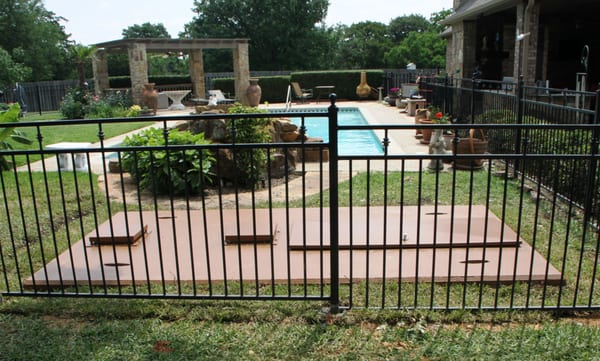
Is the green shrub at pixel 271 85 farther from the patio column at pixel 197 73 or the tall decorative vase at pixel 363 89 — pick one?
the tall decorative vase at pixel 363 89

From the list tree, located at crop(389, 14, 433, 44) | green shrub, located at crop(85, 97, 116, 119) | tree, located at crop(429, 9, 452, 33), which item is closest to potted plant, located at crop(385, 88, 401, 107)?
green shrub, located at crop(85, 97, 116, 119)

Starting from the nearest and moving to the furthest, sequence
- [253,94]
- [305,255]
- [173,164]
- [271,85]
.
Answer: [305,255] → [173,164] → [253,94] → [271,85]

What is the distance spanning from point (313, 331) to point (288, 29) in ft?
112

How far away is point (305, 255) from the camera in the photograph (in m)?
3.15

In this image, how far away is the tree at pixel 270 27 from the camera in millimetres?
35031

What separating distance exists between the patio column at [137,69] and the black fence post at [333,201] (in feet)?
59.0

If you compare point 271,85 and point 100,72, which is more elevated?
point 100,72

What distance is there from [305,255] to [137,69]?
17985mm

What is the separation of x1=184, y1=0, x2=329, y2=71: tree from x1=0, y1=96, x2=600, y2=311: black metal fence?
101 ft

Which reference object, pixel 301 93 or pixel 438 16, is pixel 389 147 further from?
pixel 438 16

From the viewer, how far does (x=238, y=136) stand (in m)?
6.62

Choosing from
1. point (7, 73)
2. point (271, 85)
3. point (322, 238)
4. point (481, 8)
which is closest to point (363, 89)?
point (271, 85)

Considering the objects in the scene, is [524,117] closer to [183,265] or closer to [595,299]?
[595,299]

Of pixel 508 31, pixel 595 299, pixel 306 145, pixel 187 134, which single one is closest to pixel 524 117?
pixel 595 299
